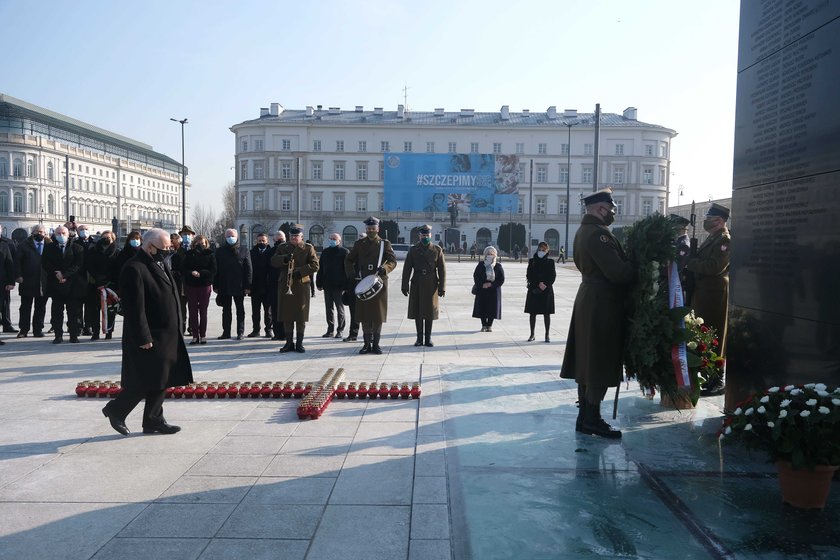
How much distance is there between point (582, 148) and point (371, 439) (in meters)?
91.6

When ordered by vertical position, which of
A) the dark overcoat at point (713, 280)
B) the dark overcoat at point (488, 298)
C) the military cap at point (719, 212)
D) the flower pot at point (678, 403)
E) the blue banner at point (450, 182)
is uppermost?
the blue banner at point (450, 182)

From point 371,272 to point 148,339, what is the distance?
18.5 feet

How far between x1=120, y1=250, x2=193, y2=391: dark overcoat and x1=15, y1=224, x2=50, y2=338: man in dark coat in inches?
292

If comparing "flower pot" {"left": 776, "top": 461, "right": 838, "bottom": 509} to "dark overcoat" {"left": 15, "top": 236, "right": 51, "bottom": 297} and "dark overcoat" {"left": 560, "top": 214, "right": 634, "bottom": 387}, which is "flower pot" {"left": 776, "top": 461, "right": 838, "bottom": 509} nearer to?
"dark overcoat" {"left": 560, "top": 214, "right": 634, "bottom": 387}

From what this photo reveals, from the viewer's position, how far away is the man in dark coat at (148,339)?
598cm

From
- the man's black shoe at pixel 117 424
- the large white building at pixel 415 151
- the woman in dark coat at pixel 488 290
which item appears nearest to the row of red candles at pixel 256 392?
the man's black shoe at pixel 117 424

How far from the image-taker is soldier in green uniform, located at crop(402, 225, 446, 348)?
464 inches

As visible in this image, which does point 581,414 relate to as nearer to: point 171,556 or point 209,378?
point 171,556

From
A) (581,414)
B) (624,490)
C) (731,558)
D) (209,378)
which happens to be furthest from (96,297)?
(731,558)

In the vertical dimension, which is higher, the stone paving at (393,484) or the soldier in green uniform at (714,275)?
the soldier in green uniform at (714,275)

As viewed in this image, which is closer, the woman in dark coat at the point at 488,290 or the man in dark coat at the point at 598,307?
the man in dark coat at the point at 598,307

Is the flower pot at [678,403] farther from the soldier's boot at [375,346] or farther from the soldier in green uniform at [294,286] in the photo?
the soldier in green uniform at [294,286]

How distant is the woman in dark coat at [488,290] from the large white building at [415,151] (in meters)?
74.7

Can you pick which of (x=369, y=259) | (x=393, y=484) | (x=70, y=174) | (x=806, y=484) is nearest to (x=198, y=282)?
(x=369, y=259)
